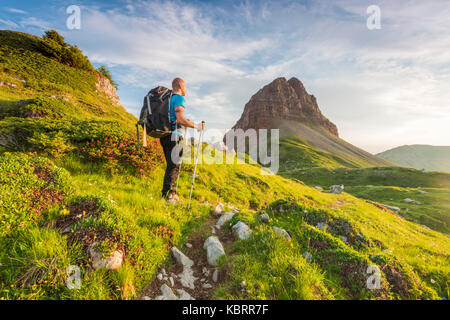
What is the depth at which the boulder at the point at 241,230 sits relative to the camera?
5021mm

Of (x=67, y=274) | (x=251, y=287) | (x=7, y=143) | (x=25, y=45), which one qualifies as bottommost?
(x=251, y=287)

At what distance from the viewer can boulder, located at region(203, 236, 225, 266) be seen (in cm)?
432

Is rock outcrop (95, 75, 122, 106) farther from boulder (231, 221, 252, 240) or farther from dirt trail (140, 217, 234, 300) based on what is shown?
boulder (231, 221, 252, 240)

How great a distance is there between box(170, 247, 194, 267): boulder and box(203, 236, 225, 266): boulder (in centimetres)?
46

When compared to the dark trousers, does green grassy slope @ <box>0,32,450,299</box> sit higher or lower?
lower

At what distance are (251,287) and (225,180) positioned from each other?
9.25 m

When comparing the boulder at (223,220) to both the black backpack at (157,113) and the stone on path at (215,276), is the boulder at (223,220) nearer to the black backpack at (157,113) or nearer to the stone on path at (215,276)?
the stone on path at (215,276)

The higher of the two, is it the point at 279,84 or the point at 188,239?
the point at 279,84

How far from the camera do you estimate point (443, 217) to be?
23016 mm

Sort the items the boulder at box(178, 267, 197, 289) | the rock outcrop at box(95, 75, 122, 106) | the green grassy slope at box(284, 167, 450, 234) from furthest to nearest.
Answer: the rock outcrop at box(95, 75, 122, 106), the green grassy slope at box(284, 167, 450, 234), the boulder at box(178, 267, 197, 289)

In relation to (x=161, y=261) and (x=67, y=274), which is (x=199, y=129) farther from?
(x=67, y=274)

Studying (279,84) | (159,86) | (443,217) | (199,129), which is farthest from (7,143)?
(279,84)

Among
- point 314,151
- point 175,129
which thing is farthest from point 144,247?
point 314,151

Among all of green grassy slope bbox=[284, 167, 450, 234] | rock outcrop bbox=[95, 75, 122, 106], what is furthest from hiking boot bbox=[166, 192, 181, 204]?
rock outcrop bbox=[95, 75, 122, 106]
